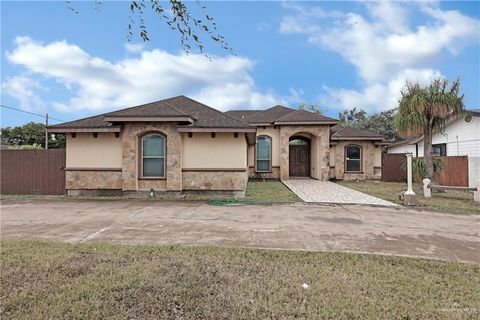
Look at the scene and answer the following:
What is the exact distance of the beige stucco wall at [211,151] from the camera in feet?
37.4

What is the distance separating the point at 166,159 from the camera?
36.7ft

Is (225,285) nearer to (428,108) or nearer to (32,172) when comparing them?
(32,172)

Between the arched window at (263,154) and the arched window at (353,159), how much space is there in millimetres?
5102

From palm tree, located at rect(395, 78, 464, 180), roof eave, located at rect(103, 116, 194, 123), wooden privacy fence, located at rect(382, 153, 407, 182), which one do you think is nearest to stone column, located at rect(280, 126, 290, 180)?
palm tree, located at rect(395, 78, 464, 180)

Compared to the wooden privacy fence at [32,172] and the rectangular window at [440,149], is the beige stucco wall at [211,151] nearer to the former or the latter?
the wooden privacy fence at [32,172]

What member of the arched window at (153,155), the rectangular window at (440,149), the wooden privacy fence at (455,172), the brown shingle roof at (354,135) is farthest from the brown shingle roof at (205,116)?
the rectangular window at (440,149)

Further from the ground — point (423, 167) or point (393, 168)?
point (423, 167)

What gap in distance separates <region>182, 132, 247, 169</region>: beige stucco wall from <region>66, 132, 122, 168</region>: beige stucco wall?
8.90 ft

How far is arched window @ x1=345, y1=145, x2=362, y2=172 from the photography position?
1888 cm

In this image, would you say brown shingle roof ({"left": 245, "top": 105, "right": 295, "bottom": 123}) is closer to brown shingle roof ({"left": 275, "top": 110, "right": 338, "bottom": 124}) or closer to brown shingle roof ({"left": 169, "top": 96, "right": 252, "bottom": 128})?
brown shingle roof ({"left": 275, "top": 110, "right": 338, "bottom": 124})

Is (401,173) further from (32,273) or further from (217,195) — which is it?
(32,273)

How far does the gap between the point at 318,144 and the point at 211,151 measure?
934 cm

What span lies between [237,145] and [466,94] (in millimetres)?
10465

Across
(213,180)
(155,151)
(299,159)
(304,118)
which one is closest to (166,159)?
(155,151)
